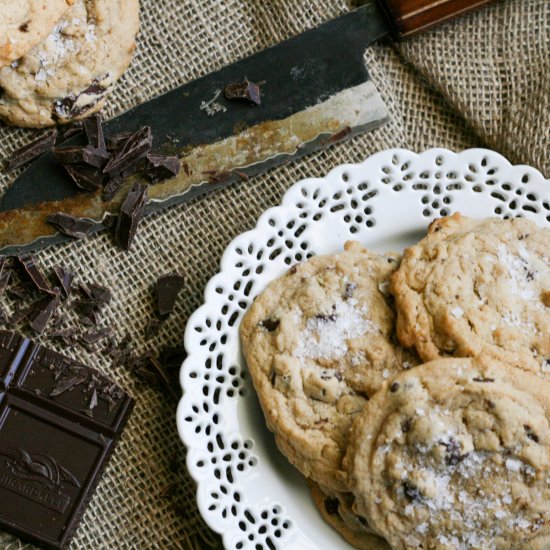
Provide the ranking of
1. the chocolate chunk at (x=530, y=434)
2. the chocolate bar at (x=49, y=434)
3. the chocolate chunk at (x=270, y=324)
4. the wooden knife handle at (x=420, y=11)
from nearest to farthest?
the chocolate chunk at (x=530, y=434), the chocolate chunk at (x=270, y=324), the chocolate bar at (x=49, y=434), the wooden knife handle at (x=420, y=11)

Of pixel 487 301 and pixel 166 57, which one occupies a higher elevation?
pixel 166 57

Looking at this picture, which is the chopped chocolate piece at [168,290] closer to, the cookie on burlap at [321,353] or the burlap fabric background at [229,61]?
the burlap fabric background at [229,61]

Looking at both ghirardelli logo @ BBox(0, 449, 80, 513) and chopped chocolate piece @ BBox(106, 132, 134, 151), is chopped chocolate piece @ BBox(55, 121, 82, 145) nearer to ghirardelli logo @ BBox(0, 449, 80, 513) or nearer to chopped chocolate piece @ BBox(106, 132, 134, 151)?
chopped chocolate piece @ BBox(106, 132, 134, 151)

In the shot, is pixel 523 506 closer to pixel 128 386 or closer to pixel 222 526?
pixel 222 526

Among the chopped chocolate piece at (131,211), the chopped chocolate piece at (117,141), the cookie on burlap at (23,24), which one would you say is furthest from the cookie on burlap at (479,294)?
the cookie on burlap at (23,24)

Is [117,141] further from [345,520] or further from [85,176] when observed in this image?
[345,520]

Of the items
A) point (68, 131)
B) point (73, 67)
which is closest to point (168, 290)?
point (68, 131)

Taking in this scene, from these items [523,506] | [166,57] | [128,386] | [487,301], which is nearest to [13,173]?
[166,57]

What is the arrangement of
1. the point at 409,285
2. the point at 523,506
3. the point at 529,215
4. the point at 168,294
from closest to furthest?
the point at 523,506
the point at 409,285
the point at 529,215
the point at 168,294
